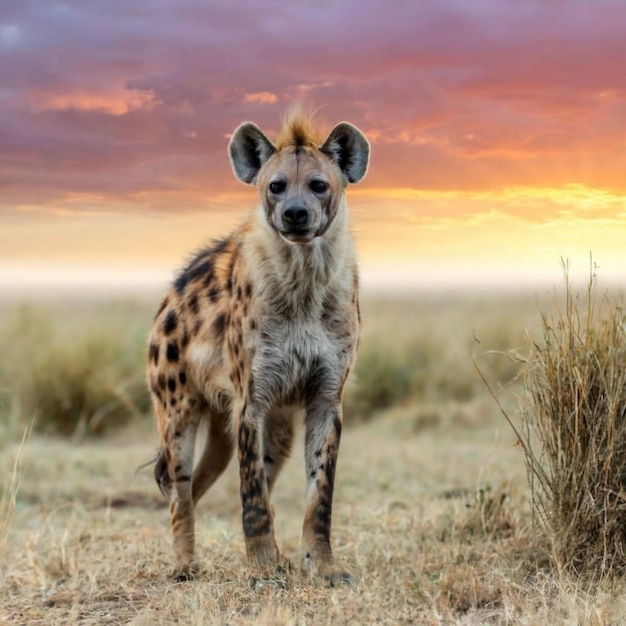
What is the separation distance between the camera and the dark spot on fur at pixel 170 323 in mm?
5422

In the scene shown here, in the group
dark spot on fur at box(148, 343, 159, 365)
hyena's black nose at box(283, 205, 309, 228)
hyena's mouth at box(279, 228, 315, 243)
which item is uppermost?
hyena's black nose at box(283, 205, 309, 228)

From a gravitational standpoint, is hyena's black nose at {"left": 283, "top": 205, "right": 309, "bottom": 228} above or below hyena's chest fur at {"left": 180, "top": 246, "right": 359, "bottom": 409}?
above

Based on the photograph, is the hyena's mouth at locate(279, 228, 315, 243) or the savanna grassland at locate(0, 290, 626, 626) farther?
the hyena's mouth at locate(279, 228, 315, 243)

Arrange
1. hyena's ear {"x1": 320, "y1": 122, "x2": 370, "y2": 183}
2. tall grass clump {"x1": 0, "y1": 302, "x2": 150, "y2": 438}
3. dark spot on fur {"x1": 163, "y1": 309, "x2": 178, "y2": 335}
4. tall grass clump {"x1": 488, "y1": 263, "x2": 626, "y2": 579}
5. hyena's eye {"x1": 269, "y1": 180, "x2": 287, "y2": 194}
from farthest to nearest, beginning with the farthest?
tall grass clump {"x1": 0, "y1": 302, "x2": 150, "y2": 438}
dark spot on fur {"x1": 163, "y1": 309, "x2": 178, "y2": 335}
hyena's ear {"x1": 320, "y1": 122, "x2": 370, "y2": 183}
hyena's eye {"x1": 269, "y1": 180, "x2": 287, "y2": 194}
tall grass clump {"x1": 488, "y1": 263, "x2": 626, "y2": 579}

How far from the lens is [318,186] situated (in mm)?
4734

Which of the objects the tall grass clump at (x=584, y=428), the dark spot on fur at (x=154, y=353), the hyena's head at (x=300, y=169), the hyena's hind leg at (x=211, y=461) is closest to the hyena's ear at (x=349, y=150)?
the hyena's head at (x=300, y=169)

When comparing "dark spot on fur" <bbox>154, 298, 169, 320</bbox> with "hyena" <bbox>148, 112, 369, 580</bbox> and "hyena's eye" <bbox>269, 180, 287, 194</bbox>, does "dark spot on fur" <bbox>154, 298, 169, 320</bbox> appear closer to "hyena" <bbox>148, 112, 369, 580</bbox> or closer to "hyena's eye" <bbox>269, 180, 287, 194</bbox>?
"hyena" <bbox>148, 112, 369, 580</bbox>

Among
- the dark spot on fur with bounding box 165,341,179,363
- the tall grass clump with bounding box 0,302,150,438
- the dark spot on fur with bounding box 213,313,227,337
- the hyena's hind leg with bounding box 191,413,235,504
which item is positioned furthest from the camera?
the tall grass clump with bounding box 0,302,150,438

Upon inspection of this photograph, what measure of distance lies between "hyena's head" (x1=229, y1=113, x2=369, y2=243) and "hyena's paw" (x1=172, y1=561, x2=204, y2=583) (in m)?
1.80

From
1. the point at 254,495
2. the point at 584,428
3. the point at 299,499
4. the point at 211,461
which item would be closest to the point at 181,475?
the point at 211,461

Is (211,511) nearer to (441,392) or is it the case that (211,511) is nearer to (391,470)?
(391,470)

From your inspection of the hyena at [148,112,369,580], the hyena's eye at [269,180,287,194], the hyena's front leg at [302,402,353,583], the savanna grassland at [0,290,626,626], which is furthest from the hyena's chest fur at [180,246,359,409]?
the savanna grassland at [0,290,626,626]

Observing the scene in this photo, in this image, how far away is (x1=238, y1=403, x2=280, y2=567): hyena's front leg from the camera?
4.62 metres

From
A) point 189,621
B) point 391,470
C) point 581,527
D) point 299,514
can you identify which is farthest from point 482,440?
point 189,621
